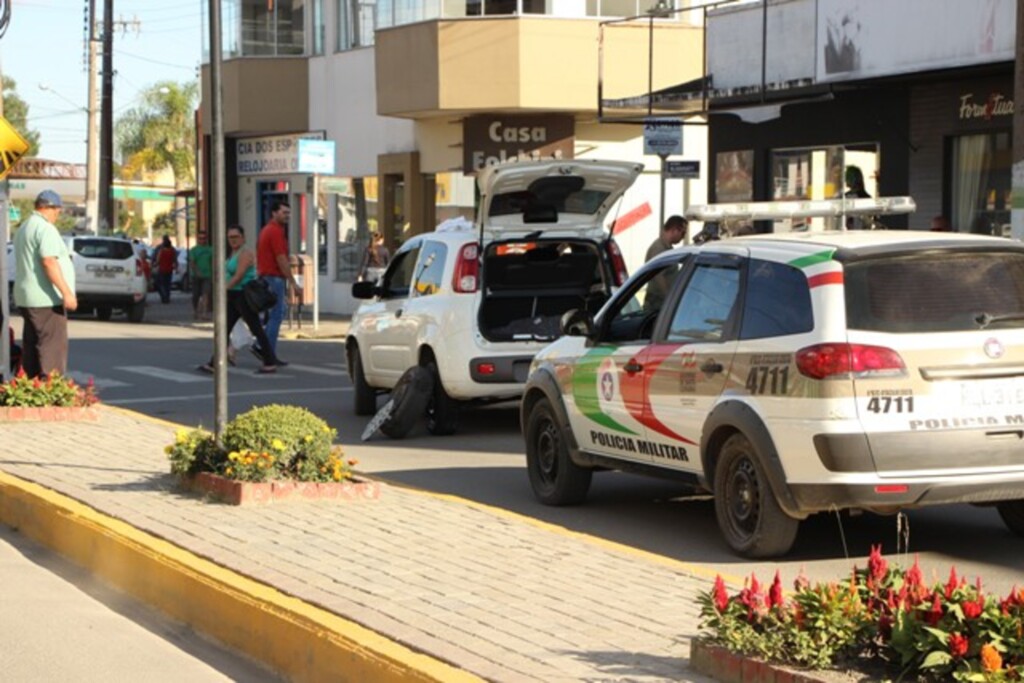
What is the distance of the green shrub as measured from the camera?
33.0 ft

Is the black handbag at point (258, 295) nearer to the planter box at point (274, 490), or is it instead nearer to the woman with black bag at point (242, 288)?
the woman with black bag at point (242, 288)

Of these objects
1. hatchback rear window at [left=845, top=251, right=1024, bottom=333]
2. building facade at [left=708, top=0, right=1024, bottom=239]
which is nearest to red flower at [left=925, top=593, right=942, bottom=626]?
hatchback rear window at [left=845, top=251, right=1024, bottom=333]

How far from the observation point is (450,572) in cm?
808

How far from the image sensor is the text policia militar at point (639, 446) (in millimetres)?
10031

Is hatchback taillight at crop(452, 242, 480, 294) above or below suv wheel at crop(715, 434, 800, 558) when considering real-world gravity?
above

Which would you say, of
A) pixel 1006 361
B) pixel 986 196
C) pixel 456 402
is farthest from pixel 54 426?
pixel 986 196

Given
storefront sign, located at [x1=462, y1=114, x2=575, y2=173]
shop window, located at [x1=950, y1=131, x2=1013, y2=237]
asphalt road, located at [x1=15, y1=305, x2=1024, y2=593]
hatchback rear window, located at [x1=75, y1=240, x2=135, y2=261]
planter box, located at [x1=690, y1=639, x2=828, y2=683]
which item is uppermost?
storefront sign, located at [x1=462, y1=114, x2=575, y2=173]

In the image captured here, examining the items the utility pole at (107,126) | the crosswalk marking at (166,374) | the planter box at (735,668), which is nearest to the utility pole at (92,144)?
the utility pole at (107,126)

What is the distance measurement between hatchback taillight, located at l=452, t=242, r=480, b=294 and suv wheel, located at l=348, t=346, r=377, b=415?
2.55m

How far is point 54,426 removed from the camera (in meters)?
14.2

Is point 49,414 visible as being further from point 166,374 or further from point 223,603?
point 166,374

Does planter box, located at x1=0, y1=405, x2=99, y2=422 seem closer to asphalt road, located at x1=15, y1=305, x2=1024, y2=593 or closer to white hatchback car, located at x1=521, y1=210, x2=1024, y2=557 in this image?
asphalt road, located at x1=15, y1=305, x2=1024, y2=593

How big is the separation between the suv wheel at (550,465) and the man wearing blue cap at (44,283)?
4900mm

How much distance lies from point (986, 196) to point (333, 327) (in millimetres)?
16579
